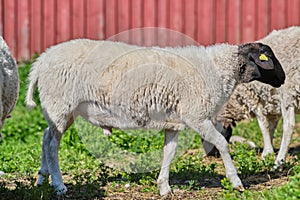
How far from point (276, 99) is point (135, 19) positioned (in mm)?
6578

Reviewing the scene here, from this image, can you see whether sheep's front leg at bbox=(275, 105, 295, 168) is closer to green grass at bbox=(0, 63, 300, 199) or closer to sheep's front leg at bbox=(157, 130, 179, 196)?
green grass at bbox=(0, 63, 300, 199)

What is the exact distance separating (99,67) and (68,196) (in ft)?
3.93

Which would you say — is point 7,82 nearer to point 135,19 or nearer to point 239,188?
point 239,188

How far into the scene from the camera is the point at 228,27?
45.4 feet

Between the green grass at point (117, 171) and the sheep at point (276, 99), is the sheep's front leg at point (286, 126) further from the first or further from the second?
the green grass at point (117, 171)

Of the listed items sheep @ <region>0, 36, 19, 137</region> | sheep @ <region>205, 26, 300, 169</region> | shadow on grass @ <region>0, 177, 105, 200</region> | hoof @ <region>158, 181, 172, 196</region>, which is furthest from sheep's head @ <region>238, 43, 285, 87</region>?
sheep @ <region>0, 36, 19, 137</region>

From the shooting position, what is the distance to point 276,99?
786 centimetres

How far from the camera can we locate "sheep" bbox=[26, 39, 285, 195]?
20.1 feet

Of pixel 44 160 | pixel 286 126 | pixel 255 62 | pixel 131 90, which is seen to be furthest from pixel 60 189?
pixel 286 126

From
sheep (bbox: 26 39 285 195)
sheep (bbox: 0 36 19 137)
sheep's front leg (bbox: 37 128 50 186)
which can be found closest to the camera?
sheep (bbox: 0 36 19 137)

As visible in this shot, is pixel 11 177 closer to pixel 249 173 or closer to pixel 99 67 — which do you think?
pixel 99 67

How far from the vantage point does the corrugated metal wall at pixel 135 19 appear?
13719 mm

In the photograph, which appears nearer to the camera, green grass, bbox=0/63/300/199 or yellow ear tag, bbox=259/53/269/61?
green grass, bbox=0/63/300/199

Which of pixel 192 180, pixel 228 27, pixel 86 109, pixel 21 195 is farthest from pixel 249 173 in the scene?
pixel 228 27
